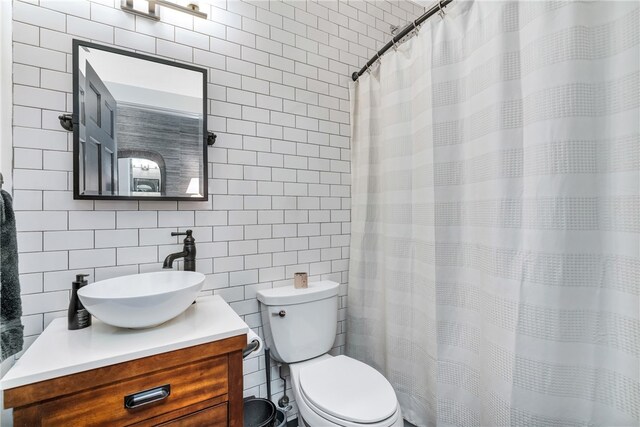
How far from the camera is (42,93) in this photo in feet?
3.76

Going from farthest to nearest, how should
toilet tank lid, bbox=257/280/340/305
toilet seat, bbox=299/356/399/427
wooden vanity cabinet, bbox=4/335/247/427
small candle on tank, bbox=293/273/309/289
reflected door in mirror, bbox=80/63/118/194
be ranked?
1. small candle on tank, bbox=293/273/309/289
2. toilet tank lid, bbox=257/280/340/305
3. reflected door in mirror, bbox=80/63/118/194
4. toilet seat, bbox=299/356/399/427
5. wooden vanity cabinet, bbox=4/335/247/427

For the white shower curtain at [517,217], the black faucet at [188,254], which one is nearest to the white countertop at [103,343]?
the black faucet at [188,254]

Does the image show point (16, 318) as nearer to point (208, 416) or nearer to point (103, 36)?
point (208, 416)

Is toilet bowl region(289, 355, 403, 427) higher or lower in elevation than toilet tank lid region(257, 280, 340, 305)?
lower

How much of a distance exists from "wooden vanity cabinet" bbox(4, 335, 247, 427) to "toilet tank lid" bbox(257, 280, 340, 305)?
47cm

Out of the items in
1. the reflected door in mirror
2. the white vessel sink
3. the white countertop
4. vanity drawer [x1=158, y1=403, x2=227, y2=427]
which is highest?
the reflected door in mirror

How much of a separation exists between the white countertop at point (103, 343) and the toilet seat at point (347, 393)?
1.53 feet

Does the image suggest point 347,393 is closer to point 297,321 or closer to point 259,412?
point 297,321

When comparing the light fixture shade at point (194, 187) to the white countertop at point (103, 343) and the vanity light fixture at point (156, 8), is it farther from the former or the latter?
the vanity light fixture at point (156, 8)

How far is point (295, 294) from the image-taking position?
1534mm

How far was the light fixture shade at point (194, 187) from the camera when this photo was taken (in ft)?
4.60

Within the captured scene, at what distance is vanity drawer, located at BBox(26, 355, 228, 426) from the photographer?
79 cm

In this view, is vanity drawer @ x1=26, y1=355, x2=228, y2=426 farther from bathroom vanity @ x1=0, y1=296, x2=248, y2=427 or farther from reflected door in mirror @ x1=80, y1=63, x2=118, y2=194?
reflected door in mirror @ x1=80, y1=63, x2=118, y2=194

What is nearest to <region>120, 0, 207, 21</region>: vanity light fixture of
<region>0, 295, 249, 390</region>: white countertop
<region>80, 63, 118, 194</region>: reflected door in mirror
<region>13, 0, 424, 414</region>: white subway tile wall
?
<region>13, 0, 424, 414</region>: white subway tile wall
